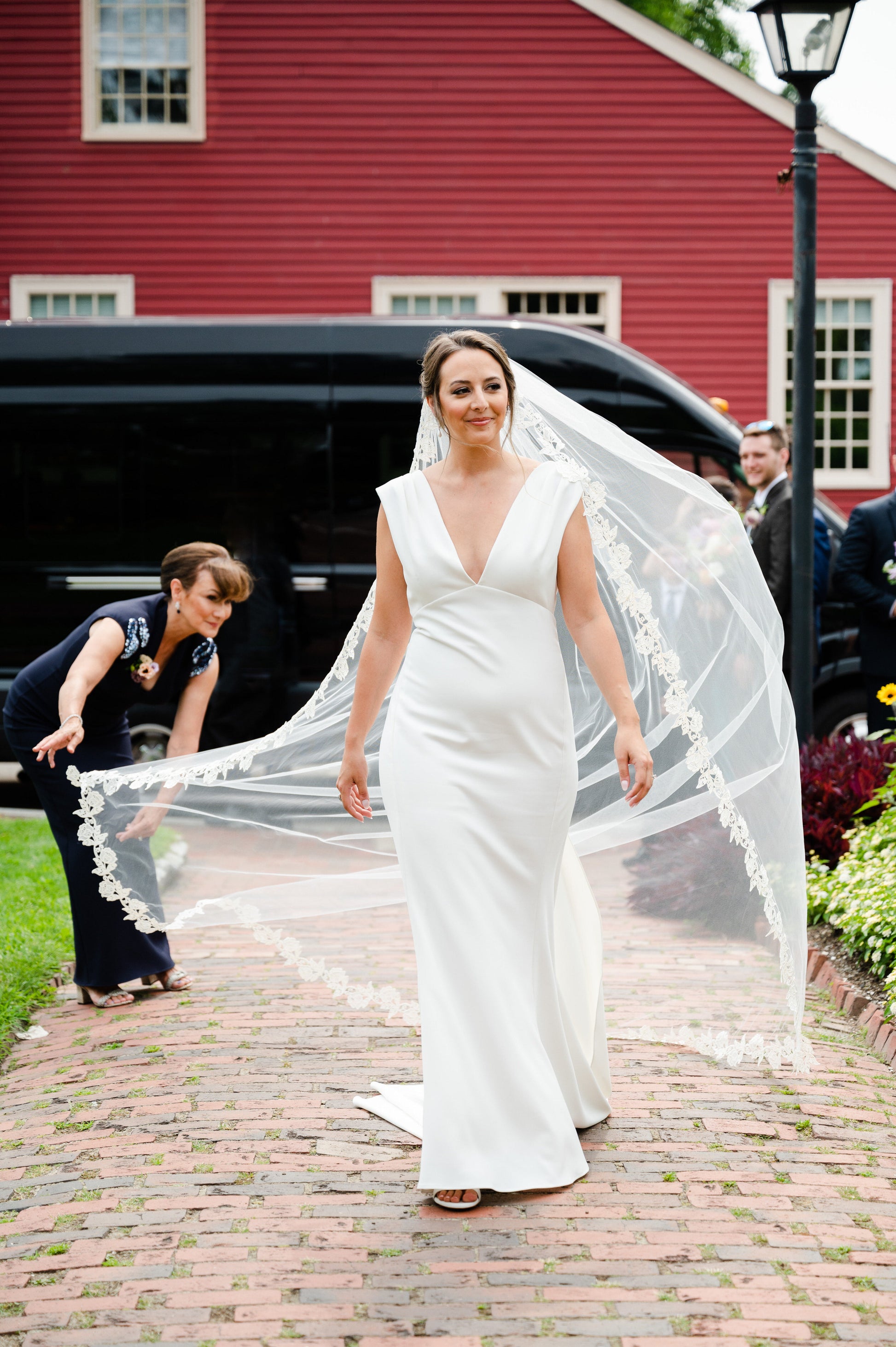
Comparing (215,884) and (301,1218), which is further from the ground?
(215,884)

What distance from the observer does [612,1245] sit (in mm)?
3336

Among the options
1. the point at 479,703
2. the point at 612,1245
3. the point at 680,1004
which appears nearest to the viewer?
the point at 612,1245

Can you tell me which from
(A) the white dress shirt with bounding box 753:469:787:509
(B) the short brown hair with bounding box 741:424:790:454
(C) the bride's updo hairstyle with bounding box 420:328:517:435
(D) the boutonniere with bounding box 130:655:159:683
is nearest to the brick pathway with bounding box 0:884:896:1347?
(D) the boutonniere with bounding box 130:655:159:683

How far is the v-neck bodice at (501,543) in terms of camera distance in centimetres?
372

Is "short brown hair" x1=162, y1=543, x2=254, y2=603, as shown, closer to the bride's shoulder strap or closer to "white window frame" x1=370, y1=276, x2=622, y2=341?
the bride's shoulder strap

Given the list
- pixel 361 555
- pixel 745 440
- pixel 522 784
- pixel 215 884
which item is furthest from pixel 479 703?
pixel 361 555

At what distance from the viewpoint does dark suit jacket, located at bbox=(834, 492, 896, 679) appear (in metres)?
8.23

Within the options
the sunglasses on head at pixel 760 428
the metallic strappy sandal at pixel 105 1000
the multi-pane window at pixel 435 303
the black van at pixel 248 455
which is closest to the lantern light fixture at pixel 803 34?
the sunglasses on head at pixel 760 428

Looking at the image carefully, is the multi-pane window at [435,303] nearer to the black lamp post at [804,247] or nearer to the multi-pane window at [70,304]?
the multi-pane window at [70,304]

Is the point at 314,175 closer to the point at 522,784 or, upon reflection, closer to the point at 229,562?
the point at 229,562

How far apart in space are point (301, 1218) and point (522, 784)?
1.21 m

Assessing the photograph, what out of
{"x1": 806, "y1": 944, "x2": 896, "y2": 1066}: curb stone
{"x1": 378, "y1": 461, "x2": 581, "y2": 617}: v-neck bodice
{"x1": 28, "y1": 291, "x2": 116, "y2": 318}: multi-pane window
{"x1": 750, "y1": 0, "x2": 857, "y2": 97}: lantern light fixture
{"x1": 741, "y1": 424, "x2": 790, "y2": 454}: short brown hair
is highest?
{"x1": 750, "y1": 0, "x2": 857, "y2": 97}: lantern light fixture

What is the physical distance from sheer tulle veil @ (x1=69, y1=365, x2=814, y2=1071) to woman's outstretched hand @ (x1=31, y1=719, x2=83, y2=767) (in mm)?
306

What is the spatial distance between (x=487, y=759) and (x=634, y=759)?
0.41m
